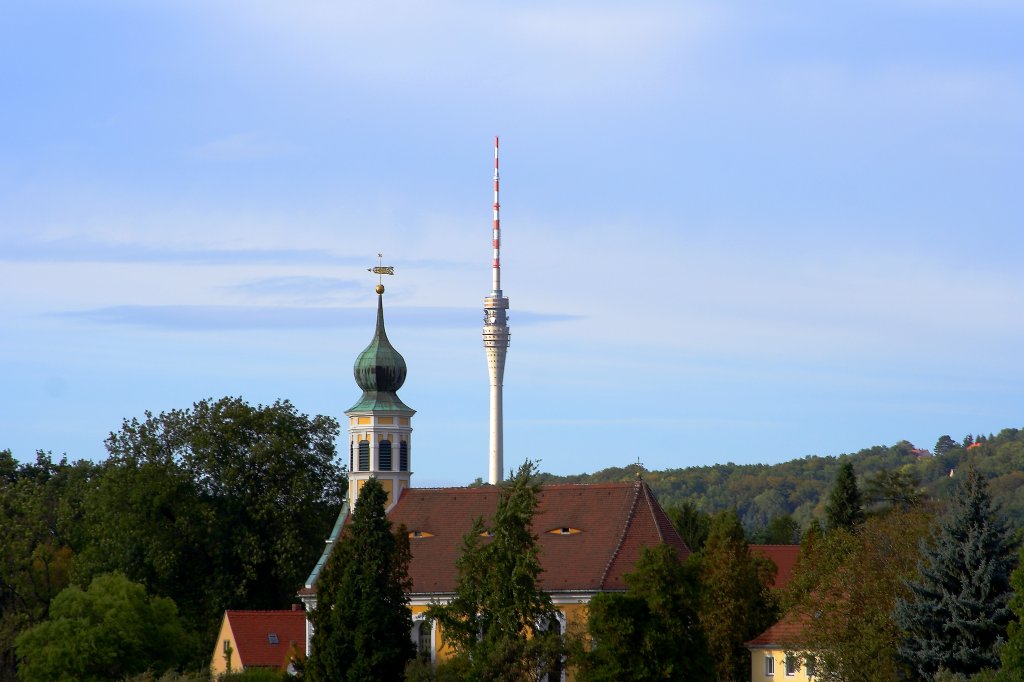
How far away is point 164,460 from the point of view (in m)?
88.3

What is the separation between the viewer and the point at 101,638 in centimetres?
7156

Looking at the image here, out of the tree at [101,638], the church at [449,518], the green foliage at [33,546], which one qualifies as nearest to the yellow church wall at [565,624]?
the church at [449,518]

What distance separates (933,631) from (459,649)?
1492 cm

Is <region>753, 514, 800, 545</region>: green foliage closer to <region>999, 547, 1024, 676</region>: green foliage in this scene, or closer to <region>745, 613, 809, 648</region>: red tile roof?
<region>745, 613, 809, 648</region>: red tile roof

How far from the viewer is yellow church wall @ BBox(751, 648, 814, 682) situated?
216 feet

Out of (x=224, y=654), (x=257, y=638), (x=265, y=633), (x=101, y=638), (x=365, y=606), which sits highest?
(x=365, y=606)

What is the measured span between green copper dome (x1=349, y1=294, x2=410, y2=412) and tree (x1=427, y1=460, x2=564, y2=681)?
2461 centimetres

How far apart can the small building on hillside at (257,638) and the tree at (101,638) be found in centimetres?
483

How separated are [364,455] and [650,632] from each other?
27.9 m

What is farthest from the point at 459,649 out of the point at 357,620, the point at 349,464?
the point at 349,464

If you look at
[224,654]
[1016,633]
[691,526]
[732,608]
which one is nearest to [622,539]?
[732,608]

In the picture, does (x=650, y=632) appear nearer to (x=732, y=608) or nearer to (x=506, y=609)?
(x=506, y=609)

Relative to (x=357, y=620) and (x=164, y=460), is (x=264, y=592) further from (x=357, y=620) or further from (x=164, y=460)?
(x=357, y=620)

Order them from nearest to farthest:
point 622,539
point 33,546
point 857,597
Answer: point 857,597
point 622,539
point 33,546
